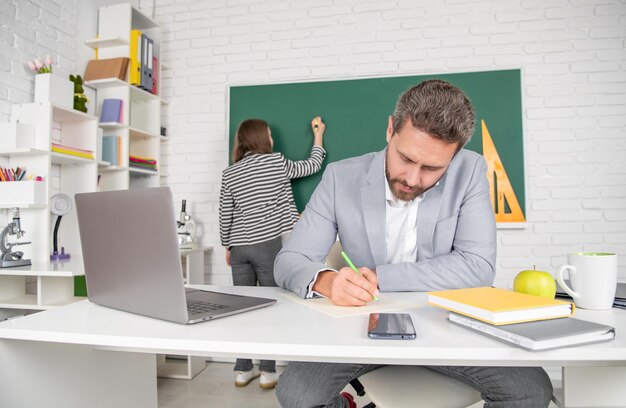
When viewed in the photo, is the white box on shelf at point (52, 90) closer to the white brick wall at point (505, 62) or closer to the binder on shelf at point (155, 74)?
the white brick wall at point (505, 62)

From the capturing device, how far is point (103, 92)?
119 inches

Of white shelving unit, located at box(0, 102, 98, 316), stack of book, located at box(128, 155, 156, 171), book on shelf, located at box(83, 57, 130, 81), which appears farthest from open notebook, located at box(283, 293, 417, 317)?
book on shelf, located at box(83, 57, 130, 81)

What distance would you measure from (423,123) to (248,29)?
7.75 ft

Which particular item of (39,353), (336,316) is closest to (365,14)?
(336,316)

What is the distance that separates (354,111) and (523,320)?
2400 millimetres

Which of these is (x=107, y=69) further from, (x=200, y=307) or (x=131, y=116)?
(x=200, y=307)

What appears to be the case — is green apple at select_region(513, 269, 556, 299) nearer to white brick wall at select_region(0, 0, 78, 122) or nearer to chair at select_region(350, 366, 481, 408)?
chair at select_region(350, 366, 481, 408)

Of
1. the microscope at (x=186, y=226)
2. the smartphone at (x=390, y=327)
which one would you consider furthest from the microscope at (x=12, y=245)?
the smartphone at (x=390, y=327)

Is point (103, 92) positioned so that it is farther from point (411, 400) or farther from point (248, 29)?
point (411, 400)

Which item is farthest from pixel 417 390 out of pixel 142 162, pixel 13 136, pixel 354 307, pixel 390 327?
pixel 142 162

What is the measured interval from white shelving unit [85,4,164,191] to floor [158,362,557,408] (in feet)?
4.31

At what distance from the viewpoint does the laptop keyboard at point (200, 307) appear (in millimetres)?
935

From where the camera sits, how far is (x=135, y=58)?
3.00 metres

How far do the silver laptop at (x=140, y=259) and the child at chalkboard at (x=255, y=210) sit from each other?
5.33 feet
